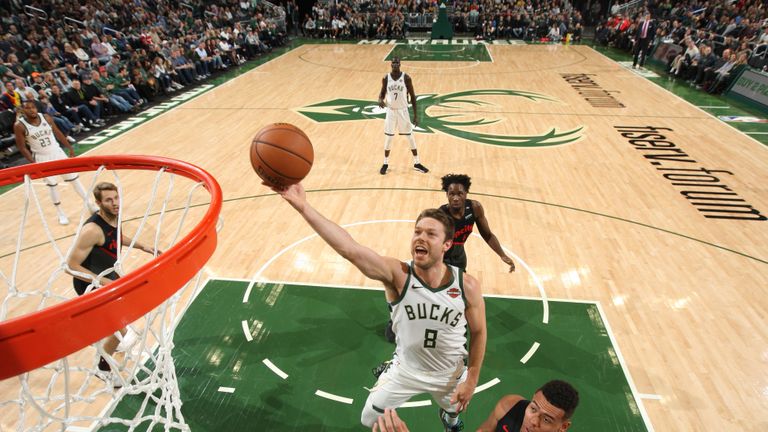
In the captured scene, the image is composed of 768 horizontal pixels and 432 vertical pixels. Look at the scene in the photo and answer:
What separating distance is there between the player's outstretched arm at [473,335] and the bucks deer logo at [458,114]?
6976 millimetres

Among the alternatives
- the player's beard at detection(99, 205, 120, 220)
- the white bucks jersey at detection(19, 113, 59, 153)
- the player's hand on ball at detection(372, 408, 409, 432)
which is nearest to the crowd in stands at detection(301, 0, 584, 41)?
the white bucks jersey at detection(19, 113, 59, 153)

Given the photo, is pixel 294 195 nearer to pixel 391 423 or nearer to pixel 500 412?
pixel 391 423

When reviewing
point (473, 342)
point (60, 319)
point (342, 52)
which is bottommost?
point (342, 52)

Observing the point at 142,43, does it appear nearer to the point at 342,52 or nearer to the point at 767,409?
the point at 342,52

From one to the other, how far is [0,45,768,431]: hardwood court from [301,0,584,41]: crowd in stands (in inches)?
415

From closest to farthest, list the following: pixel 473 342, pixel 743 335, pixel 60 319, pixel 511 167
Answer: pixel 60 319
pixel 473 342
pixel 743 335
pixel 511 167

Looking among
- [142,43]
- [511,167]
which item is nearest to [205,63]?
[142,43]

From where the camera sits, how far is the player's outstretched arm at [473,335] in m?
2.51

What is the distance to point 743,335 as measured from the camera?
14.1 ft

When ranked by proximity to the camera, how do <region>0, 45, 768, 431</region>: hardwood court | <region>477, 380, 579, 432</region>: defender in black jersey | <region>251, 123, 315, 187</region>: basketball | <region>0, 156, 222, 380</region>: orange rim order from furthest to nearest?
<region>0, 45, 768, 431</region>: hardwood court
<region>251, 123, 315, 187</region>: basketball
<region>477, 380, 579, 432</region>: defender in black jersey
<region>0, 156, 222, 380</region>: orange rim

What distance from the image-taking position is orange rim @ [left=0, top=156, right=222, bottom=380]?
158 centimetres

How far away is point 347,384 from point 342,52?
685 inches

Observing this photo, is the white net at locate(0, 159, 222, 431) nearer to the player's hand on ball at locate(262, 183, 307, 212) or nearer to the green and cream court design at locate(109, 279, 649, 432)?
the green and cream court design at locate(109, 279, 649, 432)

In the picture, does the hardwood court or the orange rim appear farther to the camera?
the hardwood court
